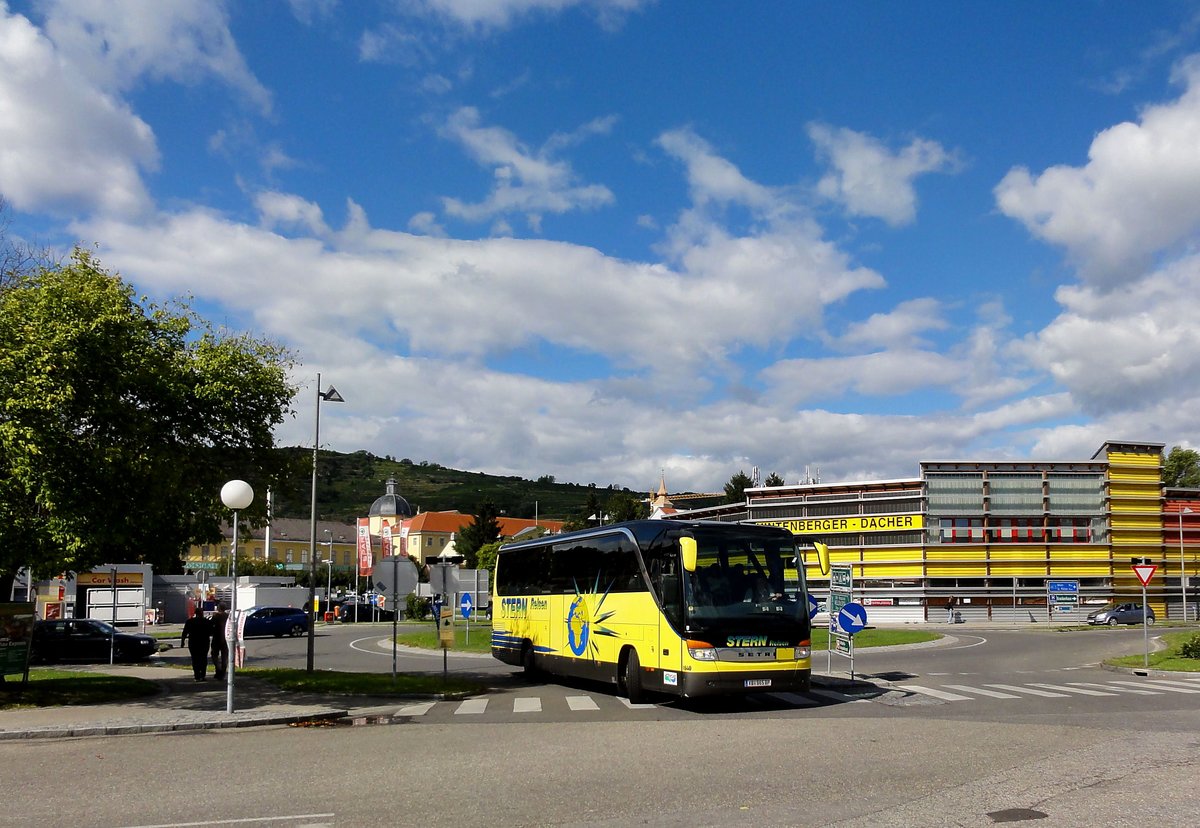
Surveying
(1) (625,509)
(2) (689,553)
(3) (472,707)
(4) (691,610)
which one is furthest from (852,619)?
(1) (625,509)

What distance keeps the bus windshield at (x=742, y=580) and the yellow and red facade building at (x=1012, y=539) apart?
42.0 meters

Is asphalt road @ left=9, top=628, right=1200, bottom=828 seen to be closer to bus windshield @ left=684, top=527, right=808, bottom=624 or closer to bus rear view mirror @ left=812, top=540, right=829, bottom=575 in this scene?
bus windshield @ left=684, top=527, right=808, bottom=624

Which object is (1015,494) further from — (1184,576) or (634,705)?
(634,705)

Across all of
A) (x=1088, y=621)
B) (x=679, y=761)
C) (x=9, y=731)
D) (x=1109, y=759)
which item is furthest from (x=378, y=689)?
(x=1088, y=621)

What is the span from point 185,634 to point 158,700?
19.0ft

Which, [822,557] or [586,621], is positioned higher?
[822,557]

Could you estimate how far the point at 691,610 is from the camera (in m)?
15.8

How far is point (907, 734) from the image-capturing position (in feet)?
41.7

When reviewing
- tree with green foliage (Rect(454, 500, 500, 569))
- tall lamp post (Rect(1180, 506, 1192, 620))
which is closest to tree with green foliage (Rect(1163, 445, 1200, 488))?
tall lamp post (Rect(1180, 506, 1192, 620))

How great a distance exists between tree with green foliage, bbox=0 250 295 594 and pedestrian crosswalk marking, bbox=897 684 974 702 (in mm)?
13541

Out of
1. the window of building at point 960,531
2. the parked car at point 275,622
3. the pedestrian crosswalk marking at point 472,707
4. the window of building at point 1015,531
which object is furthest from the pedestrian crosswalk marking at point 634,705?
the window of building at point 1015,531

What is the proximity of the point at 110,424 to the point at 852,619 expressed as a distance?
14.8 m

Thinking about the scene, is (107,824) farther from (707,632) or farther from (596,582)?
(596,582)

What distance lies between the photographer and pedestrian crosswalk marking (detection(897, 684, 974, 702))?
17.7 metres
